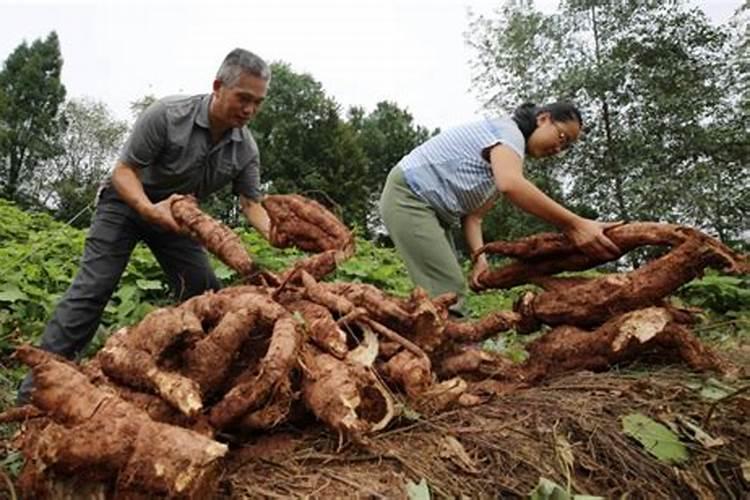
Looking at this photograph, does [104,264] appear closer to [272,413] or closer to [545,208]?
[272,413]

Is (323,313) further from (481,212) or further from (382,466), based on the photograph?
(481,212)

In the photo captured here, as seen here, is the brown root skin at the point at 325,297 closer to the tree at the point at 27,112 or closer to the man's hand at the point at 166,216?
the man's hand at the point at 166,216

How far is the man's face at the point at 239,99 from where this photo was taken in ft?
9.74

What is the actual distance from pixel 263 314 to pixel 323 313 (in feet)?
0.87

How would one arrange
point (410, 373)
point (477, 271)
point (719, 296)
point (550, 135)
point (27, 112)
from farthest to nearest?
point (27, 112) → point (719, 296) → point (477, 271) → point (550, 135) → point (410, 373)

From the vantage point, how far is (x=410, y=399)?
2.20m

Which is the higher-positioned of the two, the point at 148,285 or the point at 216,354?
the point at 216,354

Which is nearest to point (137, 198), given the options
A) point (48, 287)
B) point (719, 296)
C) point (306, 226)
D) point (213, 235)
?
point (213, 235)

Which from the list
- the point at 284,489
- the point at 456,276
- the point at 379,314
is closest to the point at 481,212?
the point at 456,276

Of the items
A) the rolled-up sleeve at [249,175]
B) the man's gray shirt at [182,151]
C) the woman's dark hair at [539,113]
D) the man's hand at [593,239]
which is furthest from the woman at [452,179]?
the man's gray shirt at [182,151]

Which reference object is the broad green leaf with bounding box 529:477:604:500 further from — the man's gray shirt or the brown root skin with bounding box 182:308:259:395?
the man's gray shirt

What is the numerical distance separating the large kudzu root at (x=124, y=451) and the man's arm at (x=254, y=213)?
6.05 feet

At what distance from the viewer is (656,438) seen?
2141 mm

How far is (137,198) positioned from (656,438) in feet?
7.37
